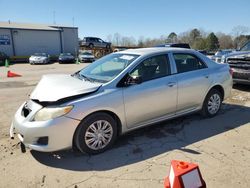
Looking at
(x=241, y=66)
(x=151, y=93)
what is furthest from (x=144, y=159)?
(x=241, y=66)

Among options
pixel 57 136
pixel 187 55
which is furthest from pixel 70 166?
pixel 187 55

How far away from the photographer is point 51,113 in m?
3.35

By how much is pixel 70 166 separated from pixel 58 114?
79cm

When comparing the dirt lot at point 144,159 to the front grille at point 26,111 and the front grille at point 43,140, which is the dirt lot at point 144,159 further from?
the front grille at point 26,111

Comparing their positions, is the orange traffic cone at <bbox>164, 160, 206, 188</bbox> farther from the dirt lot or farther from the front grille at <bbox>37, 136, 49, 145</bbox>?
the front grille at <bbox>37, 136, 49, 145</bbox>

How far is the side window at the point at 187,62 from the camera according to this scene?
15.4ft

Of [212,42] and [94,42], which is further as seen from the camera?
[212,42]

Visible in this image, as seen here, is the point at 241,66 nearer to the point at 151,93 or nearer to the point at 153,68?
the point at 153,68

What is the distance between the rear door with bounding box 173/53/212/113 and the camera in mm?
4633

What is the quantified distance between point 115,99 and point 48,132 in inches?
44.2

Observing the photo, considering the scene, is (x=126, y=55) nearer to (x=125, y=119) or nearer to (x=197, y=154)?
(x=125, y=119)

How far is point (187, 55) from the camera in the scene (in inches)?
193

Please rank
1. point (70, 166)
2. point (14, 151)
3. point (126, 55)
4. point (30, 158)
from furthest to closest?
point (126, 55) → point (14, 151) → point (30, 158) → point (70, 166)

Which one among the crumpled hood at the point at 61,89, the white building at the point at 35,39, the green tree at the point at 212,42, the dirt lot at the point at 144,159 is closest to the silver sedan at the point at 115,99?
the crumpled hood at the point at 61,89
